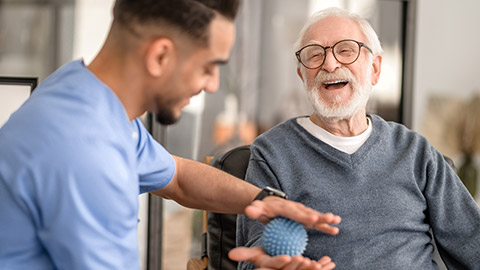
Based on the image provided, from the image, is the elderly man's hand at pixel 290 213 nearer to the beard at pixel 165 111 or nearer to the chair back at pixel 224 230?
the beard at pixel 165 111

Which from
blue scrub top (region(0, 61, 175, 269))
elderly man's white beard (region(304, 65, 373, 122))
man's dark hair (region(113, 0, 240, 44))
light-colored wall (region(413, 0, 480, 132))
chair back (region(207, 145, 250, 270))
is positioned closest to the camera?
blue scrub top (region(0, 61, 175, 269))

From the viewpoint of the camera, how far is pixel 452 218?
1.72 m

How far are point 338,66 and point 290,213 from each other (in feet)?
2.62

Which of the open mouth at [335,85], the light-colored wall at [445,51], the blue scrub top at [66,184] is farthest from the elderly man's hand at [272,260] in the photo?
the light-colored wall at [445,51]

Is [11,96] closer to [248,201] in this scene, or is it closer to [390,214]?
[248,201]

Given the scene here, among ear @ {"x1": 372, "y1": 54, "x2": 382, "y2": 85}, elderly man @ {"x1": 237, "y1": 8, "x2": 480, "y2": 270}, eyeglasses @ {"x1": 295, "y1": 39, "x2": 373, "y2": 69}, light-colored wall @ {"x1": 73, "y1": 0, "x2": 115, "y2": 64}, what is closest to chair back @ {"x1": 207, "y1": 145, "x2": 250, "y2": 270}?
elderly man @ {"x1": 237, "y1": 8, "x2": 480, "y2": 270}

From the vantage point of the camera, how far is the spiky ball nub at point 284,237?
120cm

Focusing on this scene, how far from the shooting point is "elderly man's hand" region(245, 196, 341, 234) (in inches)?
45.6

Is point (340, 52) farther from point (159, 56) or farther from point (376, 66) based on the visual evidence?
point (159, 56)

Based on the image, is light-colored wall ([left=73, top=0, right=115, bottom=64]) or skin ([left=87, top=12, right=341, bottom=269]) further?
light-colored wall ([left=73, top=0, right=115, bottom=64])

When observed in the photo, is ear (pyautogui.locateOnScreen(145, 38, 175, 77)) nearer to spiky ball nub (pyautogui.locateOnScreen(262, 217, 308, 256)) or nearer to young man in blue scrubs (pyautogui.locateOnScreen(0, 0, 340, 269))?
young man in blue scrubs (pyautogui.locateOnScreen(0, 0, 340, 269))

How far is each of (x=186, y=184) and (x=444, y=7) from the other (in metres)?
2.86

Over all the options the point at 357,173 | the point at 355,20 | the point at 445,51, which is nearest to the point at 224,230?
the point at 357,173

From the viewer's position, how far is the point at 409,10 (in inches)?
139
